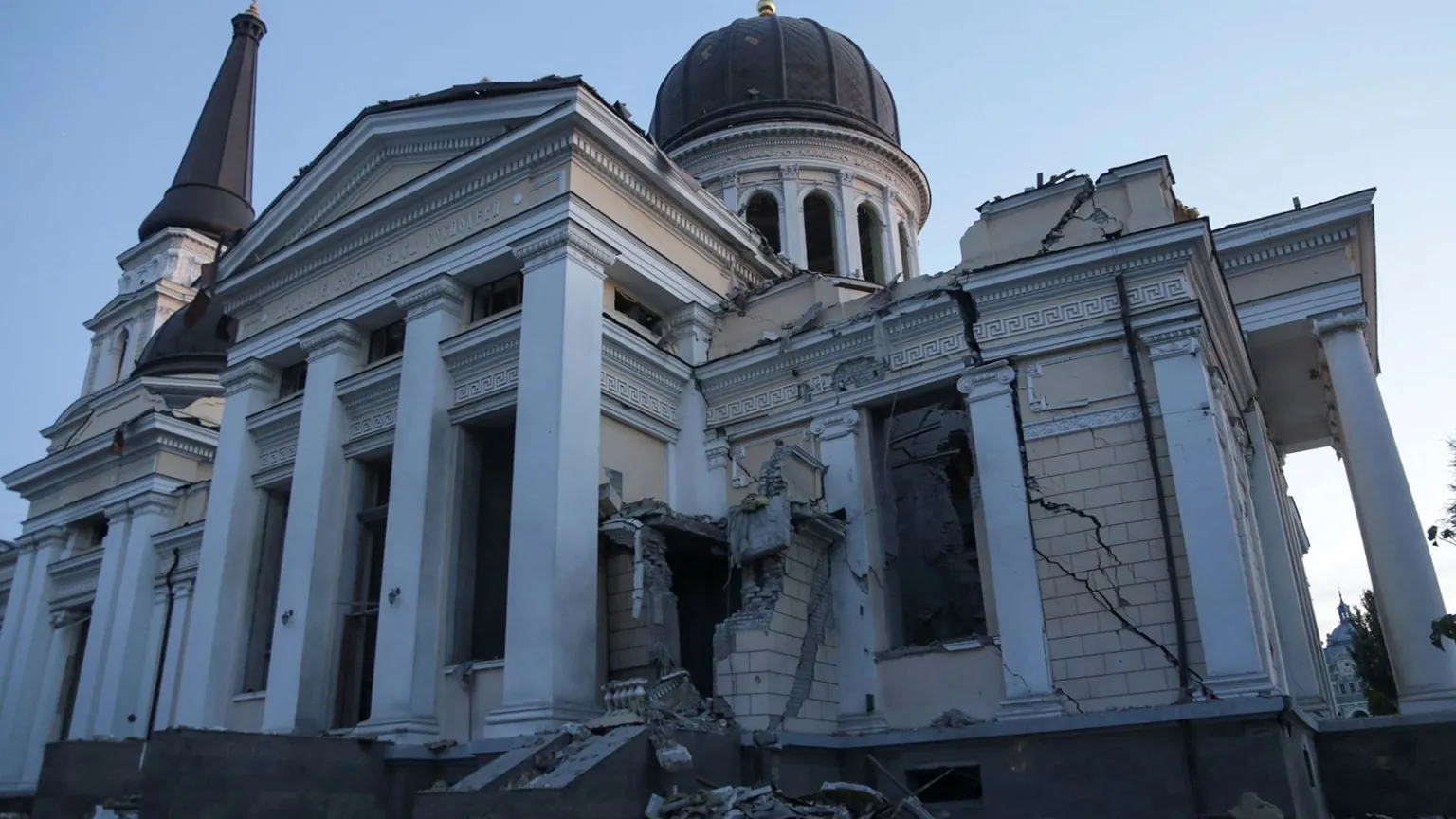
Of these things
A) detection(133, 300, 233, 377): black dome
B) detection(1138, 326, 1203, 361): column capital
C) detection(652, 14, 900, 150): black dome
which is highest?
detection(652, 14, 900, 150): black dome

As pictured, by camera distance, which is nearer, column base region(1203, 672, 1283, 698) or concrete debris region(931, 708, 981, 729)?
column base region(1203, 672, 1283, 698)

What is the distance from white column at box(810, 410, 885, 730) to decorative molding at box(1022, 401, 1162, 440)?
8.07 feet

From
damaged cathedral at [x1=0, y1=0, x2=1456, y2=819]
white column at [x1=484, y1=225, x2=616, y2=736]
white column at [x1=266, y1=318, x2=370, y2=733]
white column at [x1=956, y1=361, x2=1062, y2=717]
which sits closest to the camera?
damaged cathedral at [x1=0, y1=0, x2=1456, y2=819]

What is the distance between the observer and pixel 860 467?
14141mm

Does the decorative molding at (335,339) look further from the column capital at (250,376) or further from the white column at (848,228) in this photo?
the white column at (848,228)

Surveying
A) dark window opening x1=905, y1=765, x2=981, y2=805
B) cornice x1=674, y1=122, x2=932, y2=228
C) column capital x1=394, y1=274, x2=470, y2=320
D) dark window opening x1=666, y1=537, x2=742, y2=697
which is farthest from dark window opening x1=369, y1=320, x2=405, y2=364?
cornice x1=674, y1=122, x2=932, y2=228

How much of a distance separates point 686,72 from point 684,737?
868 inches

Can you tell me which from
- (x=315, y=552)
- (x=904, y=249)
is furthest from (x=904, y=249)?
(x=315, y=552)

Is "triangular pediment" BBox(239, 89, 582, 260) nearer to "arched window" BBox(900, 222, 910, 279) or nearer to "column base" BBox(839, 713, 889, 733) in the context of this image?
"column base" BBox(839, 713, 889, 733)

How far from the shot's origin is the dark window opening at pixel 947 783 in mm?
11406

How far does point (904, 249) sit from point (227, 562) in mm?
18373

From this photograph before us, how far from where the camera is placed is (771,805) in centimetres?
909

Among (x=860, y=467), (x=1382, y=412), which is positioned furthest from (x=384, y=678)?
(x=1382, y=412)

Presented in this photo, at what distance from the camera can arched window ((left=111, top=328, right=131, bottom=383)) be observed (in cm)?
3412
